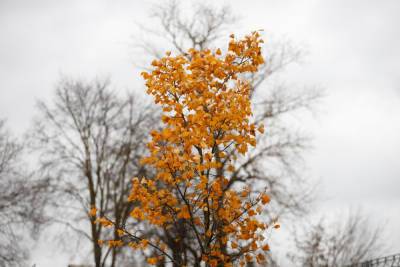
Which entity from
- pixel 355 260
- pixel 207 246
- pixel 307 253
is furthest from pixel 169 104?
pixel 355 260

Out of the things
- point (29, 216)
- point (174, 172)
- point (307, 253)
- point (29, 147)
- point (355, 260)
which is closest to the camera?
point (174, 172)

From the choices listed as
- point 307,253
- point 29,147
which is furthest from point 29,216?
point 307,253

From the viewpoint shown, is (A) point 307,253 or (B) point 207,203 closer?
(B) point 207,203

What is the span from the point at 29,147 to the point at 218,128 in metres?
15.4

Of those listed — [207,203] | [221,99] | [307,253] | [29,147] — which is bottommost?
[207,203]

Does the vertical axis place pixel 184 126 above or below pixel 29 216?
below

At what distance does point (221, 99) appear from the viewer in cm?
634

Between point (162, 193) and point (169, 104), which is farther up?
point (169, 104)

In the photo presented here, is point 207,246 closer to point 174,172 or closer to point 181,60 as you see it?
point 174,172

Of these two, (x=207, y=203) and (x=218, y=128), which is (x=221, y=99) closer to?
(x=218, y=128)

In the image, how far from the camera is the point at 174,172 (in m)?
6.14

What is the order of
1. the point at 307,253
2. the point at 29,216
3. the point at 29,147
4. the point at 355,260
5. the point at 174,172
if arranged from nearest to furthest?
the point at 174,172 → the point at 29,216 → the point at 29,147 → the point at 307,253 → the point at 355,260

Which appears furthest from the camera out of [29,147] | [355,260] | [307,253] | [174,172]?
[355,260]

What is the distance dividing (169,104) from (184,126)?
441 millimetres
